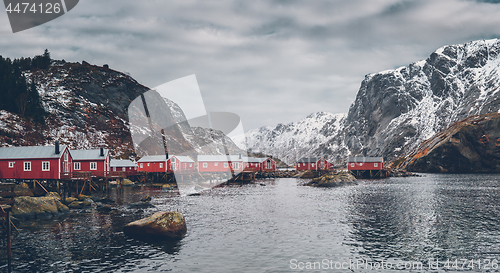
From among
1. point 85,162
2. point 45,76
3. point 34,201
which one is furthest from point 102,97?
point 34,201

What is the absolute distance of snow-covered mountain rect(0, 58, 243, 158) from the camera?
107000 millimetres

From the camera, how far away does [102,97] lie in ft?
525

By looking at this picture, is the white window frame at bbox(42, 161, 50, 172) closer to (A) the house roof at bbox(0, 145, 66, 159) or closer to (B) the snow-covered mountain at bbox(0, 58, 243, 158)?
(A) the house roof at bbox(0, 145, 66, 159)

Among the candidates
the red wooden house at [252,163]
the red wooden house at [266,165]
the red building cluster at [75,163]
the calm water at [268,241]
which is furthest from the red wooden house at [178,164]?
the calm water at [268,241]

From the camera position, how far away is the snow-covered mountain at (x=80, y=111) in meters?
107

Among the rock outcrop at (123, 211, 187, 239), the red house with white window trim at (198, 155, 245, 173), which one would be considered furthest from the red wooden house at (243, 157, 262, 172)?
the rock outcrop at (123, 211, 187, 239)

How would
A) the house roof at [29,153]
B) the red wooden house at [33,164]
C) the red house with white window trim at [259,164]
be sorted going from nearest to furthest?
the red wooden house at [33,164], the house roof at [29,153], the red house with white window trim at [259,164]

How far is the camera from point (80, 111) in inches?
5443

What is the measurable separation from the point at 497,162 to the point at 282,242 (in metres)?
164

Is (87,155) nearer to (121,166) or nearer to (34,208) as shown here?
(121,166)

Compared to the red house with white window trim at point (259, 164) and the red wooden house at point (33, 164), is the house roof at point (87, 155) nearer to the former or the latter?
the red wooden house at point (33, 164)

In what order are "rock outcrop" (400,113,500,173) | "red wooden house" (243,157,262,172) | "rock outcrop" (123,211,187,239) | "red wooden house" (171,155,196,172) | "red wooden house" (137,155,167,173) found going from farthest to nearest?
1. "rock outcrop" (400,113,500,173)
2. "red wooden house" (243,157,262,172)
3. "red wooden house" (171,155,196,172)
4. "red wooden house" (137,155,167,173)
5. "rock outcrop" (123,211,187,239)

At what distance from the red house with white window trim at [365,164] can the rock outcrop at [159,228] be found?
109 metres

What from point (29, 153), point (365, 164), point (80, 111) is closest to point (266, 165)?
point (365, 164)
